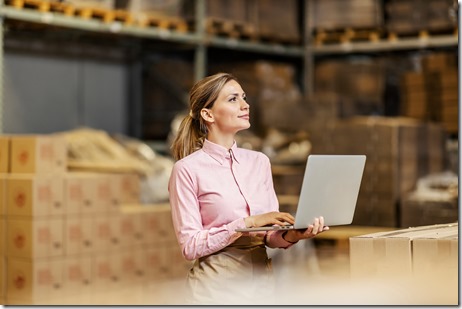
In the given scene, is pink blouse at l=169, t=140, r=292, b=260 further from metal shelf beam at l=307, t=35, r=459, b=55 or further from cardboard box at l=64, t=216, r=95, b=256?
metal shelf beam at l=307, t=35, r=459, b=55

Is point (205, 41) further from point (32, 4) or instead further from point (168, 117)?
point (32, 4)

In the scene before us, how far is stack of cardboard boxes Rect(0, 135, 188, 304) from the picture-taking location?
239 inches

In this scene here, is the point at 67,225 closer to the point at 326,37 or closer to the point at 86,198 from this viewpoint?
the point at 86,198

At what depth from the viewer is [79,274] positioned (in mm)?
6328

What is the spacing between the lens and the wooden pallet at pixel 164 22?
8406 mm

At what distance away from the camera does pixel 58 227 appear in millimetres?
6188

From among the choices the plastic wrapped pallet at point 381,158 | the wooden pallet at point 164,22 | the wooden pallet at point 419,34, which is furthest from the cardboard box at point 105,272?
the wooden pallet at point 419,34

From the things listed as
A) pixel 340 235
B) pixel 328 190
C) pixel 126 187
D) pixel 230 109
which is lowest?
pixel 340 235

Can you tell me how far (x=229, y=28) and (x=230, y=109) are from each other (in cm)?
630

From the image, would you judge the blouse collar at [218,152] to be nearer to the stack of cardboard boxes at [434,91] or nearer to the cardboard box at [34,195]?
the cardboard box at [34,195]

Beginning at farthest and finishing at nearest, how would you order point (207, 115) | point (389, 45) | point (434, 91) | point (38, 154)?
point (389, 45)
point (434, 91)
point (38, 154)
point (207, 115)

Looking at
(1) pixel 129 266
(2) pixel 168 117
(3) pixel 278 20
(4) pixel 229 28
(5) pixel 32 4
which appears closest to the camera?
(1) pixel 129 266

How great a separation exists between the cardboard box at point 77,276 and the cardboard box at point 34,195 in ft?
1.26

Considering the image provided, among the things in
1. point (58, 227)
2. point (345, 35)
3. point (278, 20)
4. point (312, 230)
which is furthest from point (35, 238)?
point (345, 35)
